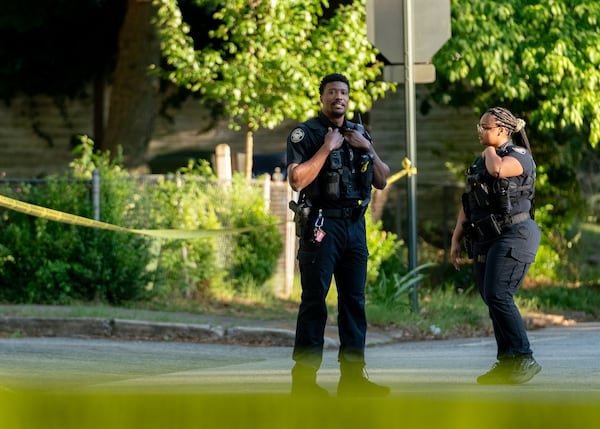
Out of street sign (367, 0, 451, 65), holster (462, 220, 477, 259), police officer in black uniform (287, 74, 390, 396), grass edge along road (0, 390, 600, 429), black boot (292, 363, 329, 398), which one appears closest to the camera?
grass edge along road (0, 390, 600, 429)

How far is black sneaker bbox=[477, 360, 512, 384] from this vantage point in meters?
9.38

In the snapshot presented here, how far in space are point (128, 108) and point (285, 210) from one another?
437cm

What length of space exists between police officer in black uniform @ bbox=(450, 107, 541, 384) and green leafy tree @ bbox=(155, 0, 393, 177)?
845cm

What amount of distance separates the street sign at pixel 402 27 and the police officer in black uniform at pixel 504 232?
18.8 feet

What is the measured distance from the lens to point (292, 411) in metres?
7.76

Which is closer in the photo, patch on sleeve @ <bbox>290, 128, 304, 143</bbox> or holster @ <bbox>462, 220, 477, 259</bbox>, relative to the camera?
patch on sleeve @ <bbox>290, 128, 304, 143</bbox>

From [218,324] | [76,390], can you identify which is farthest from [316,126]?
[218,324]

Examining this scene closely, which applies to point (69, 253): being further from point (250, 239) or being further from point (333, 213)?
point (333, 213)

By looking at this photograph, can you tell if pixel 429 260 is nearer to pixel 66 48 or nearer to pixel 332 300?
pixel 332 300

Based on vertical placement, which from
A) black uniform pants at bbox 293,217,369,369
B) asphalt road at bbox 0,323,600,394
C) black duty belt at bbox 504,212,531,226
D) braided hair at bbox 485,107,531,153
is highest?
braided hair at bbox 485,107,531,153

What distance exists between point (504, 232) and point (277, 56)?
893 centimetres

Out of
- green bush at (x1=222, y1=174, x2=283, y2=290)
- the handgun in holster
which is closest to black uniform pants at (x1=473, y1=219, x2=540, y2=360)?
the handgun in holster

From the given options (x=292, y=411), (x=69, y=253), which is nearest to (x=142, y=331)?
(x=69, y=253)

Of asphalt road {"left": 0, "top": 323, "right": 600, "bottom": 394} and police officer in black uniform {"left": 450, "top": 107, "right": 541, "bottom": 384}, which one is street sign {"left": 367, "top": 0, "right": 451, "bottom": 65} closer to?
asphalt road {"left": 0, "top": 323, "right": 600, "bottom": 394}
